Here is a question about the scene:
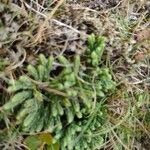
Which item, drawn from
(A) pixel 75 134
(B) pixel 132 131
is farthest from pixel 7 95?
(B) pixel 132 131

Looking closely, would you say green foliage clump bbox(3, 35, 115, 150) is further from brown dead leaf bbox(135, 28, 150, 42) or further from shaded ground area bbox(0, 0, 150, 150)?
brown dead leaf bbox(135, 28, 150, 42)

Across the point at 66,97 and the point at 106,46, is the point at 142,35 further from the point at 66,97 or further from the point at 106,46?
the point at 66,97

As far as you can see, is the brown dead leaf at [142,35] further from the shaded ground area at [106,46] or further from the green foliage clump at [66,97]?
the green foliage clump at [66,97]

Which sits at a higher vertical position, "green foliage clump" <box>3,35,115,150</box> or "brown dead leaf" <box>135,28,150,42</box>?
"brown dead leaf" <box>135,28,150,42</box>

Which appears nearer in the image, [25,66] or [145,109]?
[25,66]

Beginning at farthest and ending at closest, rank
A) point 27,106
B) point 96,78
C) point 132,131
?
1. point 132,131
2. point 96,78
3. point 27,106

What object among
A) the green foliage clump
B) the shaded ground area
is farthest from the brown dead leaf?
the green foliage clump

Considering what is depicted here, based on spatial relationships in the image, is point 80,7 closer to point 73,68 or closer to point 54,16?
point 54,16

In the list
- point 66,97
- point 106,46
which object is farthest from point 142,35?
point 66,97

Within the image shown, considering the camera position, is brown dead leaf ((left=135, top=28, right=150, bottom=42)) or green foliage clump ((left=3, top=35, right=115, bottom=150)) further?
brown dead leaf ((left=135, top=28, right=150, bottom=42))

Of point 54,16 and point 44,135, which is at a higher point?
point 54,16
